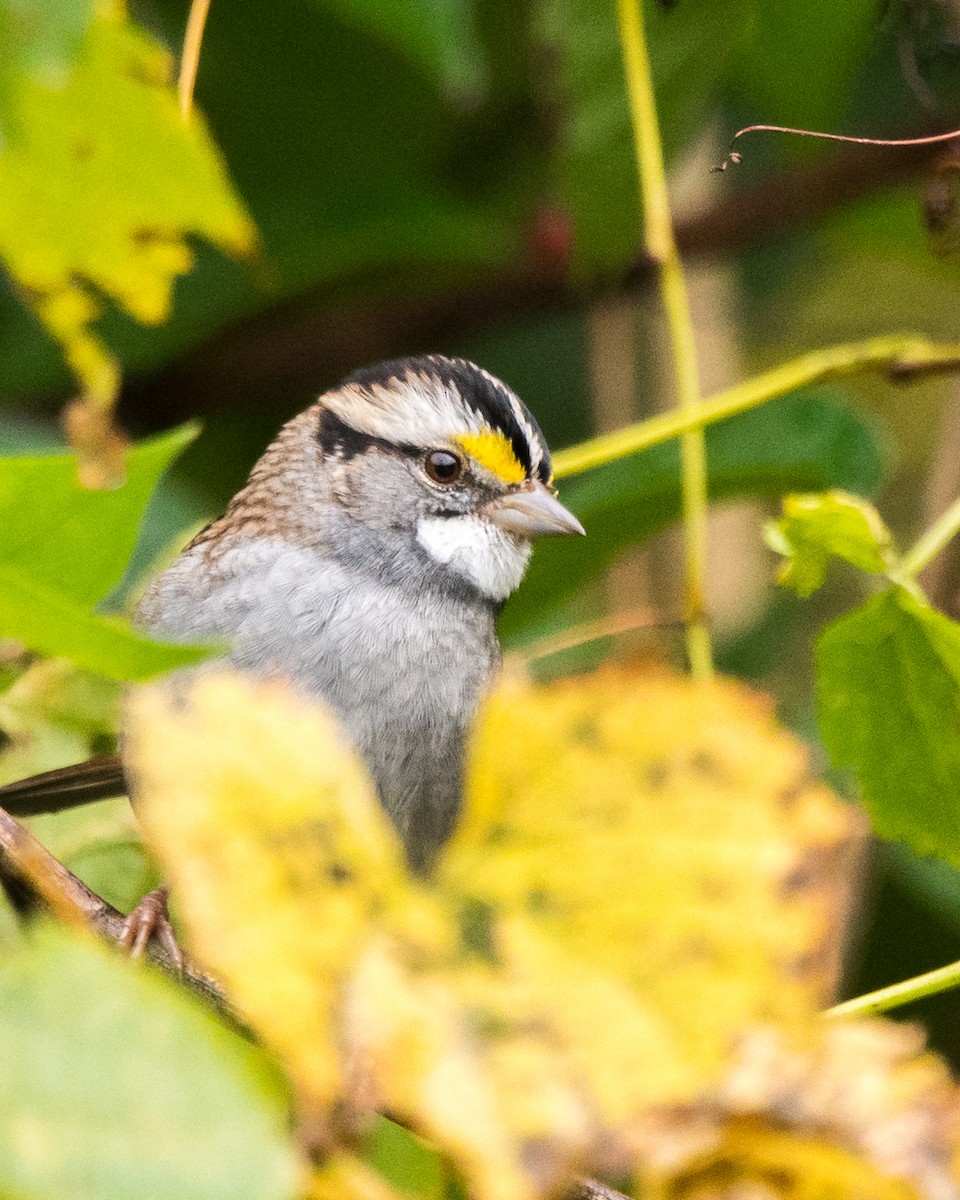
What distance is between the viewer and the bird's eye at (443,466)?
191 centimetres

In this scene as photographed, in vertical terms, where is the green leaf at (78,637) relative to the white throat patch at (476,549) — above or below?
below

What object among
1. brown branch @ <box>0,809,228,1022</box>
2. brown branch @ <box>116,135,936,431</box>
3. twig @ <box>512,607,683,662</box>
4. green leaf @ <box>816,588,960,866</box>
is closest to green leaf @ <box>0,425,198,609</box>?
brown branch @ <box>0,809,228,1022</box>

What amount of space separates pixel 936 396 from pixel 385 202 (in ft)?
5.56

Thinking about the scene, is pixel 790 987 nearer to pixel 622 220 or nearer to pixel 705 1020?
pixel 705 1020

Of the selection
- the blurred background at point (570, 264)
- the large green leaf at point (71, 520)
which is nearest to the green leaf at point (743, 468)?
the blurred background at point (570, 264)

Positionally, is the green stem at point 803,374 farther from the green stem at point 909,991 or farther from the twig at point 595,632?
the green stem at point 909,991

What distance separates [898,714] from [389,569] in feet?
2.73

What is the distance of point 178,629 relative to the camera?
173 cm

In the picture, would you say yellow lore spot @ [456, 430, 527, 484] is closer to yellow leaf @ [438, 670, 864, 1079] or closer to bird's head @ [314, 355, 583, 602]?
bird's head @ [314, 355, 583, 602]

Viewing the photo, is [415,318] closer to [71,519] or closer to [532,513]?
[532,513]

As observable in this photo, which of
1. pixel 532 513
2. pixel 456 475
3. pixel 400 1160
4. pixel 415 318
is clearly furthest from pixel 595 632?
pixel 415 318

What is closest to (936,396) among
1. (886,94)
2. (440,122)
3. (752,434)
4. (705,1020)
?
(886,94)

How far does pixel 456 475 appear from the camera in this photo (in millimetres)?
1915

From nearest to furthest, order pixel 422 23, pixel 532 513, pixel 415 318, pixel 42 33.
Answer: pixel 42 33
pixel 422 23
pixel 532 513
pixel 415 318
